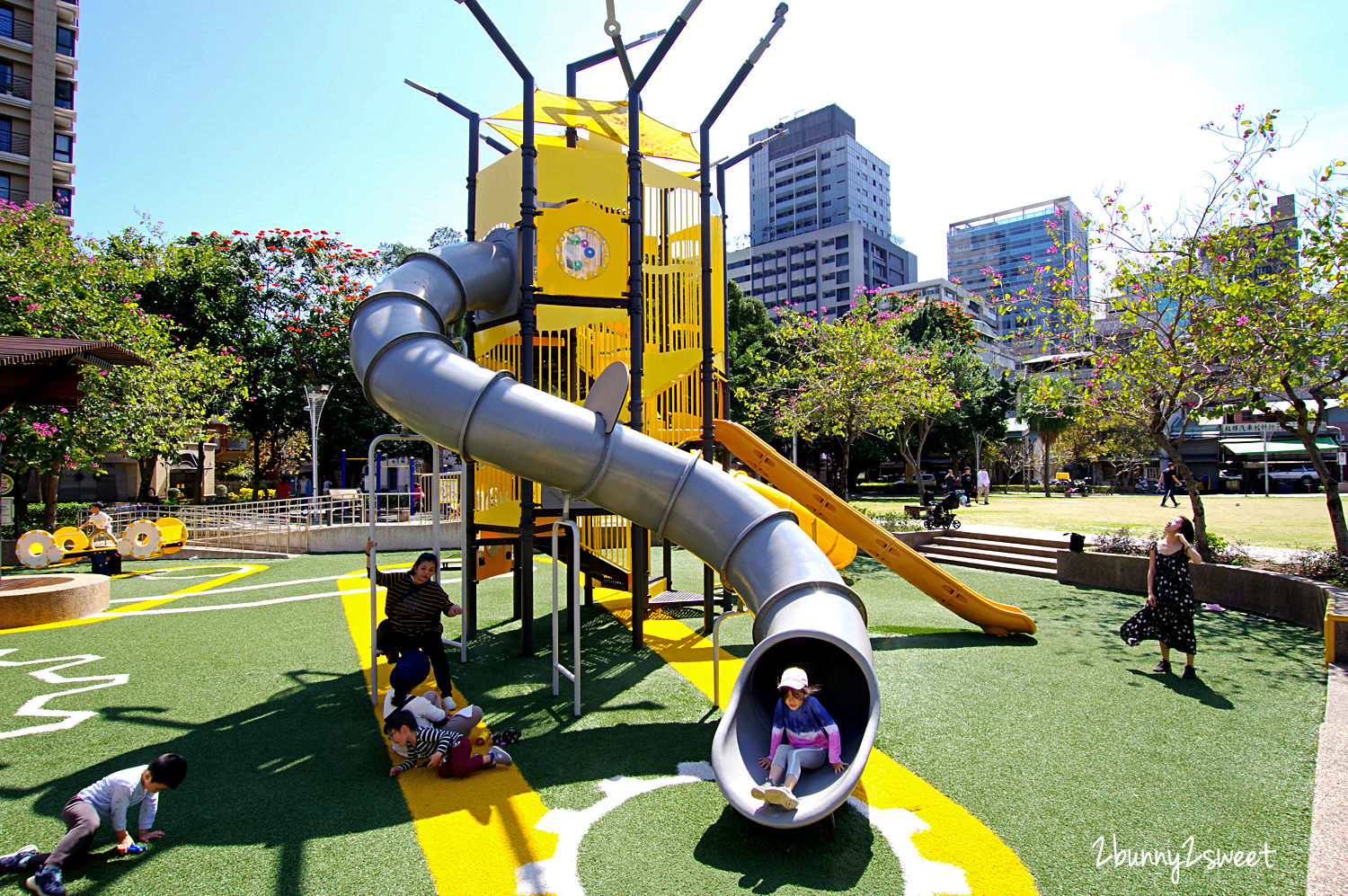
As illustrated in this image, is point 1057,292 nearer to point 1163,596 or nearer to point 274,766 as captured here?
point 1163,596

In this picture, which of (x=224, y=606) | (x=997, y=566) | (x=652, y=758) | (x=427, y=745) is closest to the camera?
(x=427, y=745)

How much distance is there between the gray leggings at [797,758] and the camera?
4.95 meters

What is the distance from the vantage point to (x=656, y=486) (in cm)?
706

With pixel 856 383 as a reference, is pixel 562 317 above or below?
below

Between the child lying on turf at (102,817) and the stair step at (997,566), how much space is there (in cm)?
1632

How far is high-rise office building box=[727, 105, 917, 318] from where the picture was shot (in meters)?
114

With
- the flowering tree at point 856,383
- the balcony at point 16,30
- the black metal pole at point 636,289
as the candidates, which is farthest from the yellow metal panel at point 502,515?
the balcony at point 16,30

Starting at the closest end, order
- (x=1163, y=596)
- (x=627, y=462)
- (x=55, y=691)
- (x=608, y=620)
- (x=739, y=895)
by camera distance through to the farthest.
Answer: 1. (x=739, y=895)
2. (x=627, y=462)
3. (x=55, y=691)
4. (x=1163, y=596)
5. (x=608, y=620)

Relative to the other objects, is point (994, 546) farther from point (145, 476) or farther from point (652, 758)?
point (145, 476)

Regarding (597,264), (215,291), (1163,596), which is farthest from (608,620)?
(215,291)

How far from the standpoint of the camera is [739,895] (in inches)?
167

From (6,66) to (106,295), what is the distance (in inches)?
1551

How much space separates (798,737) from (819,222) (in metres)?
134

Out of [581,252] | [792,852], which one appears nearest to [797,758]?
[792,852]
